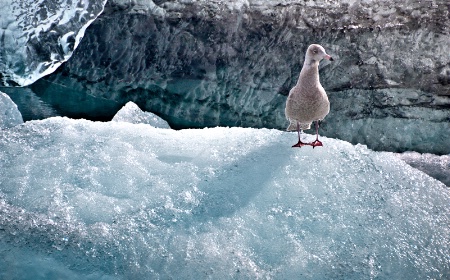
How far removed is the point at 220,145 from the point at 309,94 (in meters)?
0.61

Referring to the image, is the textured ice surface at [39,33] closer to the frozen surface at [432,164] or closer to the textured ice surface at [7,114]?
the textured ice surface at [7,114]

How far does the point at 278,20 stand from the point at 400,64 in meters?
1.15

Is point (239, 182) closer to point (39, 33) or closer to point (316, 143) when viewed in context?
point (316, 143)

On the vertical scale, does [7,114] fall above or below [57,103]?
above

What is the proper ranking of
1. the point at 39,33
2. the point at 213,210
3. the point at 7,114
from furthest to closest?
the point at 39,33 → the point at 7,114 → the point at 213,210

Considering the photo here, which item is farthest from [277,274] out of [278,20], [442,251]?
[278,20]

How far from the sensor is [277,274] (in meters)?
1.95

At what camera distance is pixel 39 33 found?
477cm

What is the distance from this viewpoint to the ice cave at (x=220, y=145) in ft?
6.72

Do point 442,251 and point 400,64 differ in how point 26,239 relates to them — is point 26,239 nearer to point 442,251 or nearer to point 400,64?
point 442,251

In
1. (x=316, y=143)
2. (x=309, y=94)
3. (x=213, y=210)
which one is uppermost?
(x=309, y=94)

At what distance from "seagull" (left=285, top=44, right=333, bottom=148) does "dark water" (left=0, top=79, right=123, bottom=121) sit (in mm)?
2497

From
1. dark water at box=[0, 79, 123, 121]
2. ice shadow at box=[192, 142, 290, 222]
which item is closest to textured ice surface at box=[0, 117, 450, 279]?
ice shadow at box=[192, 142, 290, 222]

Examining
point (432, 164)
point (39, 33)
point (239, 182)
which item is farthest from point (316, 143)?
point (39, 33)
